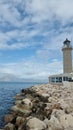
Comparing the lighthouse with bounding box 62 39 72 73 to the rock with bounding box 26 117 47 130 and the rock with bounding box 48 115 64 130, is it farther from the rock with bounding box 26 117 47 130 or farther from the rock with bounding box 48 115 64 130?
the rock with bounding box 26 117 47 130

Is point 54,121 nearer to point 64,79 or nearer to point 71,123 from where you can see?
point 71,123

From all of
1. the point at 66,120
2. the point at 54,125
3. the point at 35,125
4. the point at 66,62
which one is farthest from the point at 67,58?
the point at 35,125

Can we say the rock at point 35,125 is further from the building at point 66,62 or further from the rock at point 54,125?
the building at point 66,62

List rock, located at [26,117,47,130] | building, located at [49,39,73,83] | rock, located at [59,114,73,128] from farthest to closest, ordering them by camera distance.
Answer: building, located at [49,39,73,83]
rock, located at [59,114,73,128]
rock, located at [26,117,47,130]

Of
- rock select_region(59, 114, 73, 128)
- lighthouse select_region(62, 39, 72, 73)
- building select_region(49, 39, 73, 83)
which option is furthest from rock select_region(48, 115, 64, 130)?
lighthouse select_region(62, 39, 72, 73)

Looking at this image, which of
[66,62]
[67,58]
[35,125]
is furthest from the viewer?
[67,58]

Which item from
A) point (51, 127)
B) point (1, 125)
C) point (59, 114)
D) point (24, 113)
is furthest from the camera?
point (24, 113)

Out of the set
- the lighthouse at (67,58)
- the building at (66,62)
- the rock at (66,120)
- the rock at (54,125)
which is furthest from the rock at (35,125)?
the lighthouse at (67,58)

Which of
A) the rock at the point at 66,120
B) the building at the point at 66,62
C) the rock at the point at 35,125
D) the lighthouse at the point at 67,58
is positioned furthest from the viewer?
the lighthouse at the point at 67,58

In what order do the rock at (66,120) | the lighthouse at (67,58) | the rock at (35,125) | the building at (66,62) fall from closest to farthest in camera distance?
the rock at (35,125), the rock at (66,120), the building at (66,62), the lighthouse at (67,58)

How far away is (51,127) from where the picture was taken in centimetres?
1202

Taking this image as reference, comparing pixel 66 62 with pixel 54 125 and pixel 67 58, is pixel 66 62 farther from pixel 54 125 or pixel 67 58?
pixel 54 125

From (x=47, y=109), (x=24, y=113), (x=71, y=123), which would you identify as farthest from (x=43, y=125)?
(x=24, y=113)

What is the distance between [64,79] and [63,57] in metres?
6.60
